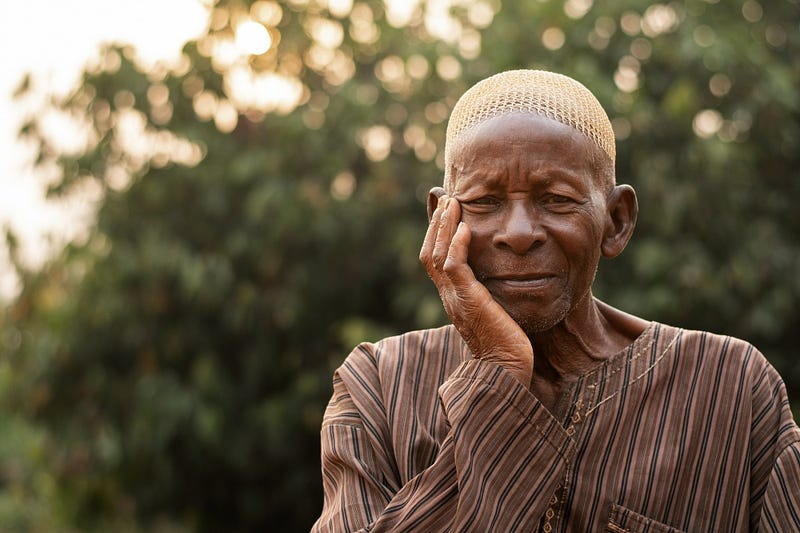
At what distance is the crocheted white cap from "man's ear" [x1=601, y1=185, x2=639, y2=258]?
0.09 meters

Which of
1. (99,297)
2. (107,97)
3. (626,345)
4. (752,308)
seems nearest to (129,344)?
(99,297)

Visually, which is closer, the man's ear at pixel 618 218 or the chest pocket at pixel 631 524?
the chest pocket at pixel 631 524

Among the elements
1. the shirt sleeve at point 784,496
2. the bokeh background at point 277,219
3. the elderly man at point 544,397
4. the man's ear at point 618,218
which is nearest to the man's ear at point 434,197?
the elderly man at point 544,397

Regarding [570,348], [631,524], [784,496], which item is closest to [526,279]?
[570,348]

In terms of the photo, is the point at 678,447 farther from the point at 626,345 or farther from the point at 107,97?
the point at 107,97

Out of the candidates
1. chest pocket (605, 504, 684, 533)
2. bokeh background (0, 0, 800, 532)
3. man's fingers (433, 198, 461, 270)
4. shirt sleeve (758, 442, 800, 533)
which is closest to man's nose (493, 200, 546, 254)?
man's fingers (433, 198, 461, 270)

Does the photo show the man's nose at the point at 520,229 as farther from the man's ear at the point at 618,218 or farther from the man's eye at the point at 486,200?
the man's ear at the point at 618,218

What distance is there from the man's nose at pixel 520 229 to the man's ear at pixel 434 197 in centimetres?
23

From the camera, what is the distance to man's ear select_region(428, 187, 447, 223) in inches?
95.9

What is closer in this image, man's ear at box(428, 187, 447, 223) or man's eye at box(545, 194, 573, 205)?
man's eye at box(545, 194, 573, 205)

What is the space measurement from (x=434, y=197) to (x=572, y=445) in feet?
2.18

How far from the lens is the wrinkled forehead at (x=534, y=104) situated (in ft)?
7.50

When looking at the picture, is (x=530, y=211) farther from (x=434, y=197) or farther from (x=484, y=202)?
(x=434, y=197)

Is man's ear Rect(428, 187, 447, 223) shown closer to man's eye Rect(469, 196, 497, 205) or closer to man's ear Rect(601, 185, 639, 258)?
man's eye Rect(469, 196, 497, 205)
